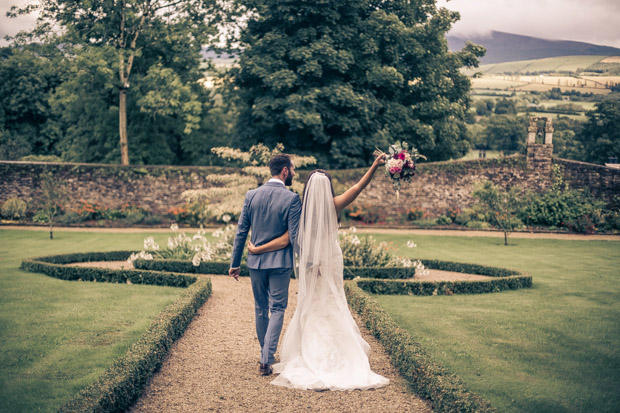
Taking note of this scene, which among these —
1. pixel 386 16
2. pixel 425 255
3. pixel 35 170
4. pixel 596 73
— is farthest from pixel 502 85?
pixel 35 170

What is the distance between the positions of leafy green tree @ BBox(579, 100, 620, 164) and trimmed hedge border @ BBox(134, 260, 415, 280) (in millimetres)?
20504

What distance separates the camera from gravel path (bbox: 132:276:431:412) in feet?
15.8

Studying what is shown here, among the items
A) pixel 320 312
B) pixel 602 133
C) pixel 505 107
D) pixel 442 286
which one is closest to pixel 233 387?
pixel 320 312

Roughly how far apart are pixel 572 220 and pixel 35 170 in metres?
22.5

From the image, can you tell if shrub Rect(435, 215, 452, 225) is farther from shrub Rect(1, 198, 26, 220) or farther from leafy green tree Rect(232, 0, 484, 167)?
shrub Rect(1, 198, 26, 220)

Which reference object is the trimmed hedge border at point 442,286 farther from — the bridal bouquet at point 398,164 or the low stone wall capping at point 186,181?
the low stone wall capping at point 186,181

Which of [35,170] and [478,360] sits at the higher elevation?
[35,170]

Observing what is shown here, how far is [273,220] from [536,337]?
3960mm

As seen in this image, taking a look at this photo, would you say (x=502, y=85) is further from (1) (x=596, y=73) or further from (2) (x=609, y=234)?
(2) (x=609, y=234)

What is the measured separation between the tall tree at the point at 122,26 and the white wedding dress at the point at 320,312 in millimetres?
20389

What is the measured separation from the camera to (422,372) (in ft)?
16.9

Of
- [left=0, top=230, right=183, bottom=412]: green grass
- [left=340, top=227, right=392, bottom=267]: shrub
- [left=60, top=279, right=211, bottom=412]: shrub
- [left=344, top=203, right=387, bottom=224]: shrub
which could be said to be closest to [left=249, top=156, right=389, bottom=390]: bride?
[left=60, top=279, right=211, bottom=412]: shrub

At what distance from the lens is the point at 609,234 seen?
1978cm

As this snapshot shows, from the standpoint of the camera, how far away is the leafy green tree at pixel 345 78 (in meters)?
21.8
